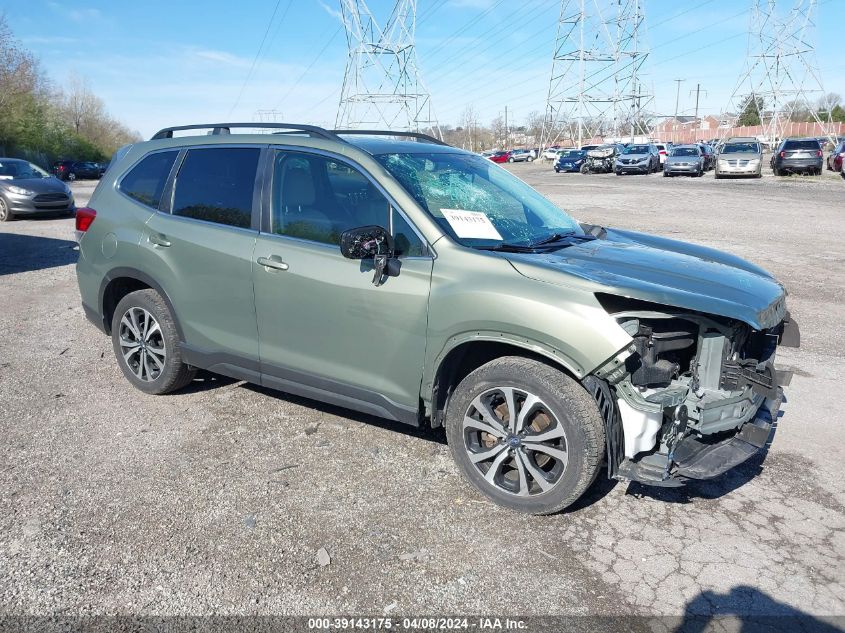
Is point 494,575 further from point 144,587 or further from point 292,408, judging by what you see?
point 292,408

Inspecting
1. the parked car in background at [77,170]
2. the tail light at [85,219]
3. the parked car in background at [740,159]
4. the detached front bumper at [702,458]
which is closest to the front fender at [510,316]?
the detached front bumper at [702,458]

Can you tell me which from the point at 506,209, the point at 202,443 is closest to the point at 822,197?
the point at 506,209

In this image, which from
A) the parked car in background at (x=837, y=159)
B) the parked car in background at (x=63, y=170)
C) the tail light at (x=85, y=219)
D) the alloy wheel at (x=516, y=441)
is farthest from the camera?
the parked car in background at (x=63, y=170)

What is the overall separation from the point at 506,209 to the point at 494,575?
2239mm

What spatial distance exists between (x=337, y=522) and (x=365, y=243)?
1450mm

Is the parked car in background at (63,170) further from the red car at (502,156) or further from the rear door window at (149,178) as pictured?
the rear door window at (149,178)

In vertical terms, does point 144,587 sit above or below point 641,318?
below

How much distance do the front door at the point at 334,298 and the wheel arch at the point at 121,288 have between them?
919mm

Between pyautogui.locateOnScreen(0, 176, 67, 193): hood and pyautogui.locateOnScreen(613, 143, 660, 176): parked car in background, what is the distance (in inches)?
1128

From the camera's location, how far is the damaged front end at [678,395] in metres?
3.14

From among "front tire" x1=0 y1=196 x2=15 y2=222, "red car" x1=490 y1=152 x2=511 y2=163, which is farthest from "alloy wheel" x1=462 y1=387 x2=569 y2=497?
"red car" x1=490 y1=152 x2=511 y2=163

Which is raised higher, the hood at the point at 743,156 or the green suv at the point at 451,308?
the hood at the point at 743,156

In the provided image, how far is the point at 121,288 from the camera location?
5078 millimetres

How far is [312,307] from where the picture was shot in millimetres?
3891
